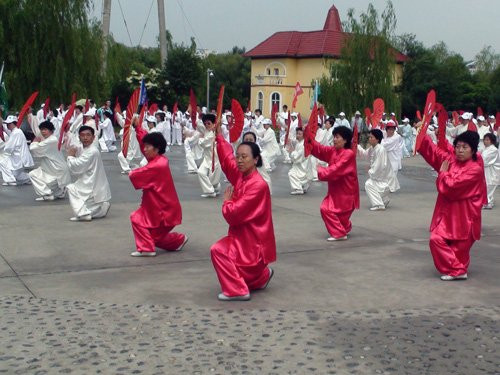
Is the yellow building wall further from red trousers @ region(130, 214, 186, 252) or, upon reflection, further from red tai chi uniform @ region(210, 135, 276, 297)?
red tai chi uniform @ region(210, 135, 276, 297)

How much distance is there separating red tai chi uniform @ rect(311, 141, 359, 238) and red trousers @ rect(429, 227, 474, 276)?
6.82 ft

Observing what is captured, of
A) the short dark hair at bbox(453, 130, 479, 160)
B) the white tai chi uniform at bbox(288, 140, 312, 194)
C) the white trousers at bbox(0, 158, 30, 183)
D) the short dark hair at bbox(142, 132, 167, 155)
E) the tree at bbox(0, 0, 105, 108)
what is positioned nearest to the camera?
the short dark hair at bbox(453, 130, 479, 160)

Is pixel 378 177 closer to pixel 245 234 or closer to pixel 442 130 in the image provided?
pixel 442 130

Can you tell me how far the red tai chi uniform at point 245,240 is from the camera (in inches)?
251

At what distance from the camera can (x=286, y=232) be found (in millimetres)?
9891

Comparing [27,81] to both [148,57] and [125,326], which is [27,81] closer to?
[125,326]

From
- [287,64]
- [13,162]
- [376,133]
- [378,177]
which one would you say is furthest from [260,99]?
[376,133]

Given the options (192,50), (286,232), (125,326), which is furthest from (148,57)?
(125,326)

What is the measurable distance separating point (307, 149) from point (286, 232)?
4.16ft

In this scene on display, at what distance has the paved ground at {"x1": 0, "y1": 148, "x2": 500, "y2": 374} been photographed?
194 inches

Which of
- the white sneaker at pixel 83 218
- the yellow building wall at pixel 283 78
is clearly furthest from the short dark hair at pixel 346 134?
the yellow building wall at pixel 283 78

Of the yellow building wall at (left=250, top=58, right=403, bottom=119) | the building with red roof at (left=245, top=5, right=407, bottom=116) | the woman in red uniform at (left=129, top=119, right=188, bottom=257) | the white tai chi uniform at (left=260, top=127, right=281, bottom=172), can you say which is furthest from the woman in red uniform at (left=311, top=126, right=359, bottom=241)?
the yellow building wall at (left=250, top=58, right=403, bottom=119)

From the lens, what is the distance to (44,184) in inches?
488

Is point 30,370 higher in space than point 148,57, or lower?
lower
